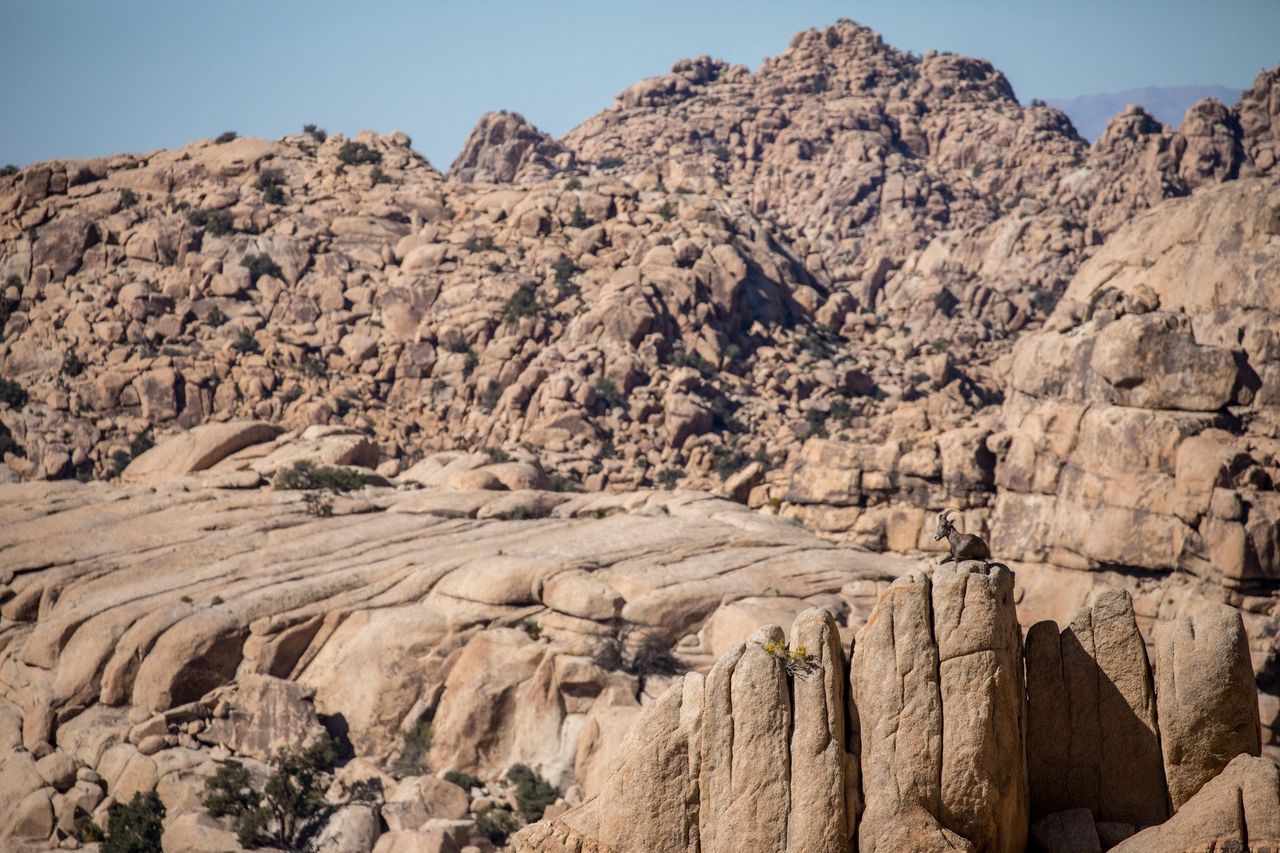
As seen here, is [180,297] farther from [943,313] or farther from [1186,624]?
[1186,624]

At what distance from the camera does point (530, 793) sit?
46.8 meters

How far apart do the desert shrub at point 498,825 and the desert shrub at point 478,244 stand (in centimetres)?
7700

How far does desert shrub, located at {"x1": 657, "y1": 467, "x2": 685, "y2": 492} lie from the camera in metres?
93.9

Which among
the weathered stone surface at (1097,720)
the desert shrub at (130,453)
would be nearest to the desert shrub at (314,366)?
the desert shrub at (130,453)

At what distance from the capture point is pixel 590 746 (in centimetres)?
4822

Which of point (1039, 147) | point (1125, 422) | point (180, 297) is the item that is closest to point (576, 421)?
point (180, 297)

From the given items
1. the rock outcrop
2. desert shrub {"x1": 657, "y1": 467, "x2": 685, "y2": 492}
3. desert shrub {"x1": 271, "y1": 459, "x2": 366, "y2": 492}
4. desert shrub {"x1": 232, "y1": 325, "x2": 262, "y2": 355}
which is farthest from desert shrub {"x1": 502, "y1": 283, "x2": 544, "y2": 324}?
the rock outcrop

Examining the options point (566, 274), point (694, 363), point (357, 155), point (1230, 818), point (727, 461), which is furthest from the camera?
point (357, 155)

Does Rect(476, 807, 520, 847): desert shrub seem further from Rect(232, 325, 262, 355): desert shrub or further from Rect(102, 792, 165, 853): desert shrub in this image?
Rect(232, 325, 262, 355): desert shrub

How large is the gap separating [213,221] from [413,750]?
80374 mm

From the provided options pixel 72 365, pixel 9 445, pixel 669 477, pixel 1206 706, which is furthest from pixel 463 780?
pixel 72 365

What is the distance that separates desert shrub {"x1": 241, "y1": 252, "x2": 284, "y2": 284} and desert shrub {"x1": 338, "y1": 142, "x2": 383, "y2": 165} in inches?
791

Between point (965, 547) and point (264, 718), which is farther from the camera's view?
point (264, 718)

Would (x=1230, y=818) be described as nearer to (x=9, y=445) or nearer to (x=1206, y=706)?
(x=1206, y=706)
